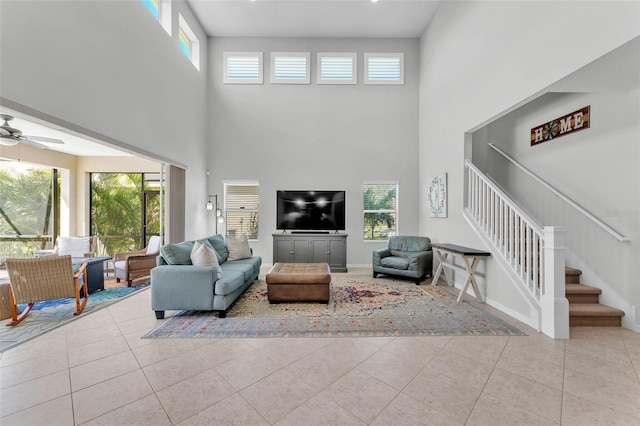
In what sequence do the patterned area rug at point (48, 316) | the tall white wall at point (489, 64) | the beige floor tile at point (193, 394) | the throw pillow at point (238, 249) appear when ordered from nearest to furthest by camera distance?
the beige floor tile at point (193, 394) → the tall white wall at point (489, 64) → the patterned area rug at point (48, 316) → the throw pillow at point (238, 249)

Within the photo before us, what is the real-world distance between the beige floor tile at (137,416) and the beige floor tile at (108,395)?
50 mm

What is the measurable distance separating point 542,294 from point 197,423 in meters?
3.46

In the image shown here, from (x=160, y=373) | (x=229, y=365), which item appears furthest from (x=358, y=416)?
(x=160, y=373)

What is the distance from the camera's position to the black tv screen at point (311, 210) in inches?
240

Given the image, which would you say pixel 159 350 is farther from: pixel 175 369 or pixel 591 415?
pixel 591 415

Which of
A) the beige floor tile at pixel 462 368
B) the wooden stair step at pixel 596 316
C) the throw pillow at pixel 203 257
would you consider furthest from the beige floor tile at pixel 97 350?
the wooden stair step at pixel 596 316

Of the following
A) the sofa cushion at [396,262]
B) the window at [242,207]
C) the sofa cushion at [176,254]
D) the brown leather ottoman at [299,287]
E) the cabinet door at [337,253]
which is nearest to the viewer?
the sofa cushion at [176,254]

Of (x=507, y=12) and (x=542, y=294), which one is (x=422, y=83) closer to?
(x=507, y=12)

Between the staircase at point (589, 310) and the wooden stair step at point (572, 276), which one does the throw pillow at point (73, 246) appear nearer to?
the staircase at point (589, 310)

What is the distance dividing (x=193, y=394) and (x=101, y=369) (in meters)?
0.94

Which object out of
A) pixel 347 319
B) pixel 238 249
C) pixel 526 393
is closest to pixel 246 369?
pixel 347 319

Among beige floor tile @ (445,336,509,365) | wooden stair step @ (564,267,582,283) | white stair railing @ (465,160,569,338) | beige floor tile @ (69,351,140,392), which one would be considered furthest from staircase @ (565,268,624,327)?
beige floor tile @ (69,351,140,392)

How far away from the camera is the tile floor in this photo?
5.32 ft

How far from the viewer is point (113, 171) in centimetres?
668
